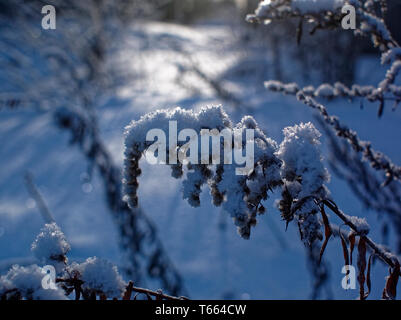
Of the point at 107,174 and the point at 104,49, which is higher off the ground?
the point at 104,49

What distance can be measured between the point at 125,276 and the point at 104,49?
4.89m

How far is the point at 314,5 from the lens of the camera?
1270mm

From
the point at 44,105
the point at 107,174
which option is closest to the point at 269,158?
the point at 107,174

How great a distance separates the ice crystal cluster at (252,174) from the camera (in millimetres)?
807

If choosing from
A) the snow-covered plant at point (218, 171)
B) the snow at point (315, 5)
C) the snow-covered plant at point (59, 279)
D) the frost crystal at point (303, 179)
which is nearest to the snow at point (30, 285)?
the snow-covered plant at point (59, 279)

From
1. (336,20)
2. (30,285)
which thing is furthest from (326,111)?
(30,285)

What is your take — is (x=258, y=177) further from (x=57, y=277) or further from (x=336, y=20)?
(x=336, y=20)

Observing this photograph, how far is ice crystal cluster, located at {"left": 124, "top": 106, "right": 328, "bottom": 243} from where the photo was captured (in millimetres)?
807

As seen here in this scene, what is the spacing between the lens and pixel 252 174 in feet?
2.80

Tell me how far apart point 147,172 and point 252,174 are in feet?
9.15

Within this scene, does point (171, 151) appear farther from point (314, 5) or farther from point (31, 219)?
point (31, 219)

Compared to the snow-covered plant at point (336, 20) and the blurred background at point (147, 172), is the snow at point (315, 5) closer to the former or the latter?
the snow-covered plant at point (336, 20)

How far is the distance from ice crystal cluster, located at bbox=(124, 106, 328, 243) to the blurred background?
89 cm

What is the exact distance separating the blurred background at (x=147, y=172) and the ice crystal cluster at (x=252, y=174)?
0.89 metres
